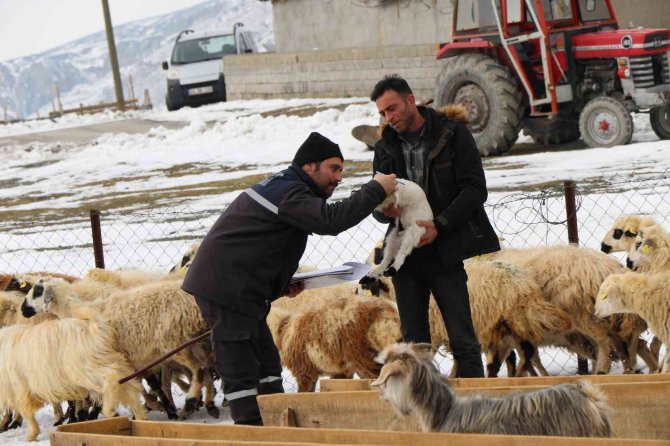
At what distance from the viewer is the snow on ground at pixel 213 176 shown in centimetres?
1182

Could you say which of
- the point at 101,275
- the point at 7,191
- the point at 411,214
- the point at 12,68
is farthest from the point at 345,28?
the point at 12,68

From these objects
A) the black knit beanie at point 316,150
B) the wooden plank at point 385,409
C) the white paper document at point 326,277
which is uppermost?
the black knit beanie at point 316,150

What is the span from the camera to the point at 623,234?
27.5 feet

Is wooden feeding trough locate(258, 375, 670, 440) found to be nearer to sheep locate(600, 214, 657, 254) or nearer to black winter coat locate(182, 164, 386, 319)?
black winter coat locate(182, 164, 386, 319)

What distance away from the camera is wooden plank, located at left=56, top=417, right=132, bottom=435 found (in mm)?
5367

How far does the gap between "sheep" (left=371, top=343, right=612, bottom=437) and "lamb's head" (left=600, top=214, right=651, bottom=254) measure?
3.93 metres

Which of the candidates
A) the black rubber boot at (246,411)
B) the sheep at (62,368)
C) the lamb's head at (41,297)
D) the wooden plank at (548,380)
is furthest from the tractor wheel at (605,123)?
the black rubber boot at (246,411)

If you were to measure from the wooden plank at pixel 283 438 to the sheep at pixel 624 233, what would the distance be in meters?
4.12

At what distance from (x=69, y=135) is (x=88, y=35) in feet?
159

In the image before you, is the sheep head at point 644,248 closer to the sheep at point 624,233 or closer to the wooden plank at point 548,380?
the sheep at point 624,233

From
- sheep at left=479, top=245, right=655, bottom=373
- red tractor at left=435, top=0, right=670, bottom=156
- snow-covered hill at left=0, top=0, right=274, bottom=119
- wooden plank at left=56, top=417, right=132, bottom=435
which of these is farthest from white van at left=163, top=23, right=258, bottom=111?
snow-covered hill at left=0, top=0, right=274, bottom=119

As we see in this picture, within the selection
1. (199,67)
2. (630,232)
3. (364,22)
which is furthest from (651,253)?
(199,67)

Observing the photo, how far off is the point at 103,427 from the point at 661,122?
41.3 feet

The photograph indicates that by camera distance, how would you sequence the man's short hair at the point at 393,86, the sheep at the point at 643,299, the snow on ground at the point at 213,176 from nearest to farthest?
the man's short hair at the point at 393,86 < the sheep at the point at 643,299 < the snow on ground at the point at 213,176
